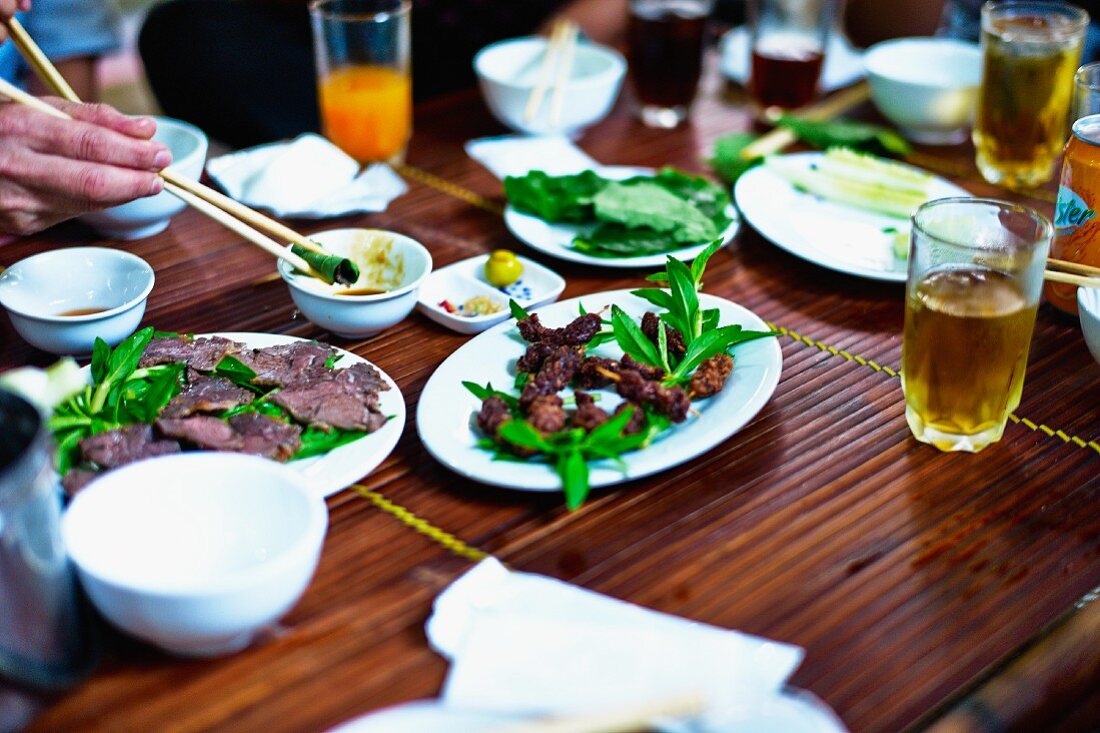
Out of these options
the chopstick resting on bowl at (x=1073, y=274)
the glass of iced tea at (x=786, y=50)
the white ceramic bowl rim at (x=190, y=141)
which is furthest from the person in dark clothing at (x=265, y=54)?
the chopstick resting on bowl at (x=1073, y=274)

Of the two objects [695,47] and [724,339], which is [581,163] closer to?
[695,47]

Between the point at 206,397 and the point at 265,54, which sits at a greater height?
the point at 206,397

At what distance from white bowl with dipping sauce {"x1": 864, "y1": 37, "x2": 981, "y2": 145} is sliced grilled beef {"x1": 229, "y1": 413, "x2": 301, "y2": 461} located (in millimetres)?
1481

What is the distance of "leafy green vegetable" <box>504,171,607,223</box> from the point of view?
1.74m

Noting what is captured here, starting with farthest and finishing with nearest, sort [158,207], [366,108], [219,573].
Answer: [366,108] → [158,207] → [219,573]

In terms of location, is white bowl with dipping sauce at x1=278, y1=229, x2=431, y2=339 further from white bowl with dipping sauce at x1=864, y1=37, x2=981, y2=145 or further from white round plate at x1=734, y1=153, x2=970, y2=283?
white bowl with dipping sauce at x1=864, y1=37, x2=981, y2=145

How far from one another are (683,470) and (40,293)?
0.93m

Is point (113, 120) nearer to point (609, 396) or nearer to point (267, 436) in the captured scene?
point (267, 436)

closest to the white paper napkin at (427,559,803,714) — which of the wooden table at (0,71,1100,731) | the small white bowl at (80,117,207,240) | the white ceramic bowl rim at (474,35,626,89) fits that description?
the wooden table at (0,71,1100,731)

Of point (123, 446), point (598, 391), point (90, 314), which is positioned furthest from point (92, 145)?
point (598, 391)

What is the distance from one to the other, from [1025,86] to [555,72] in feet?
3.12

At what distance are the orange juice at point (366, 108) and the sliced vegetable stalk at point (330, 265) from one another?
587mm

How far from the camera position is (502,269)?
1.59m

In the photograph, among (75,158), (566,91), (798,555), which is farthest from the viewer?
(566,91)
